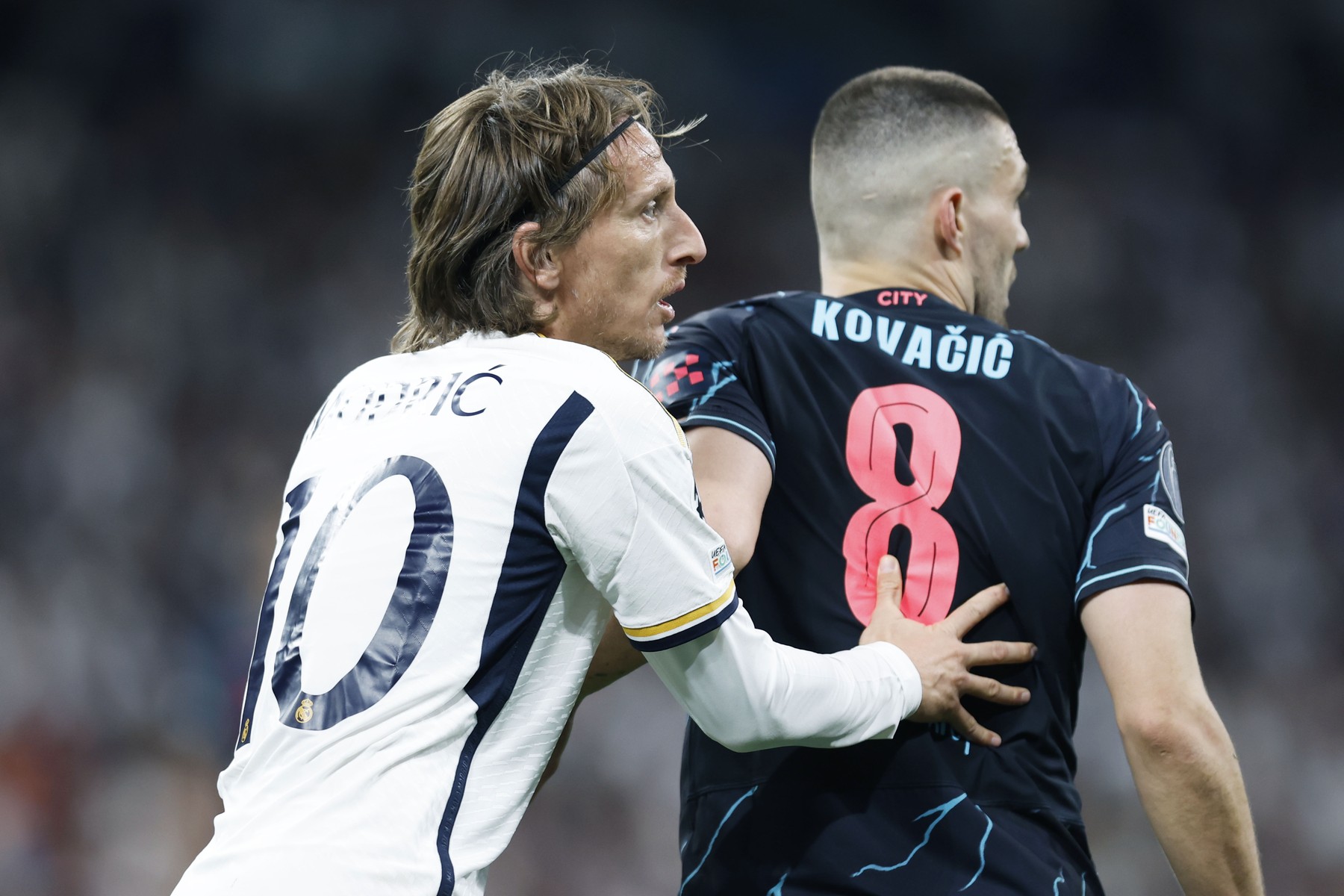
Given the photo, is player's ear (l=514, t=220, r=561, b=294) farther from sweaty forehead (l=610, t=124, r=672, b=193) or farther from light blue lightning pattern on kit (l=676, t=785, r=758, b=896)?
light blue lightning pattern on kit (l=676, t=785, r=758, b=896)

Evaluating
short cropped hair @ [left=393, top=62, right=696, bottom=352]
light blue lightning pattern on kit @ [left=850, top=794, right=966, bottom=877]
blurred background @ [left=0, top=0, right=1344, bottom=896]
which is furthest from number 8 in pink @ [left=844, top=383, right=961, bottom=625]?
blurred background @ [left=0, top=0, right=1344, bottom=896]

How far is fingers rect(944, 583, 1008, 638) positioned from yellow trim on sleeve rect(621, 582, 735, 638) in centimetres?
72

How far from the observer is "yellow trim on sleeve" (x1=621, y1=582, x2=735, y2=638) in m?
1.94

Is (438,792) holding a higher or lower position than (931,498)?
lower

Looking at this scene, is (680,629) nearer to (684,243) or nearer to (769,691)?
(769,691)

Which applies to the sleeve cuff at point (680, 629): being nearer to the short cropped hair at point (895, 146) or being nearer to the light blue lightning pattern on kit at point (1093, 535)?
the light blue lightning pattern on kit at point (1093, 535)

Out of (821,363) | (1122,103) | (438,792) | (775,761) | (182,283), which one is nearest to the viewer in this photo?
(438,792)

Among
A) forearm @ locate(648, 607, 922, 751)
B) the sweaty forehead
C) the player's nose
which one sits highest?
the sweaty forehead

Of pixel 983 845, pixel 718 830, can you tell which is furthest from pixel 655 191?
pixel 983 845

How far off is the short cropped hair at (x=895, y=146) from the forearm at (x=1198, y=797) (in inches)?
55.6

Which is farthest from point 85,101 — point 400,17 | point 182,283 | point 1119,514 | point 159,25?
point 1119,514

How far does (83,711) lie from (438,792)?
563 centimetres

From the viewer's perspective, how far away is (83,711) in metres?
6.62

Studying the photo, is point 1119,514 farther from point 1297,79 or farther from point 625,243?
point 1297,79
